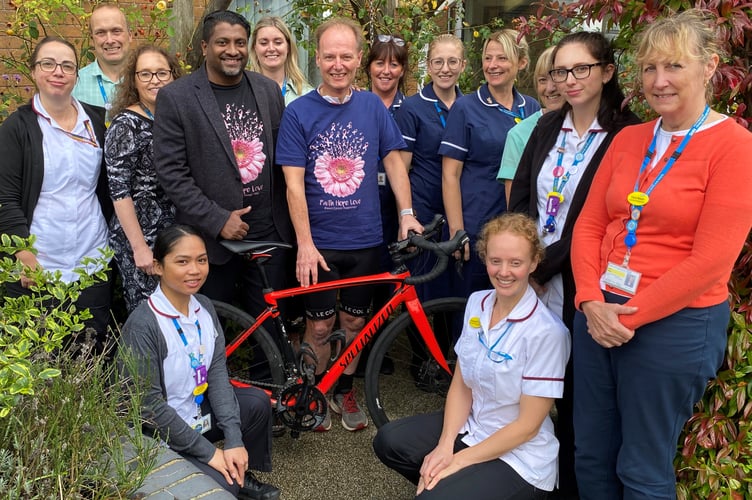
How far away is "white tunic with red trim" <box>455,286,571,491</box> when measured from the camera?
235cm

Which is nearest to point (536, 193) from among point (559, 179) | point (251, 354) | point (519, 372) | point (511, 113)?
point (559, 179)

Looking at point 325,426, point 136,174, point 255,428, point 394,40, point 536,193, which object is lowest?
point 325,426

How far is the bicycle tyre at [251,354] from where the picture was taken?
124 inches

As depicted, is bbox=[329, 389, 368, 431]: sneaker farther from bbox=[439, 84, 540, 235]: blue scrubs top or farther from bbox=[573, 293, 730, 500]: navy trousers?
bbox=[573, 293, 730, 500]: navy trousers

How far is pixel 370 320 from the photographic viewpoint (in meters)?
3.33

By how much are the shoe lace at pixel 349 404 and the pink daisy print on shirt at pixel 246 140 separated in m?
1.29

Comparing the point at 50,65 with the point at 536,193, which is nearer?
the point at 536,193

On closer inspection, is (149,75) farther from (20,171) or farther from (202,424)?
(202,424)

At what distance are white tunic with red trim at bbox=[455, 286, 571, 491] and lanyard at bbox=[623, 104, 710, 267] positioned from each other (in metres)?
0.43

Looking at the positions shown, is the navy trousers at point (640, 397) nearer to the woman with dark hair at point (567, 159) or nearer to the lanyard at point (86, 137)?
the woman with dark hair at point (567, 159)

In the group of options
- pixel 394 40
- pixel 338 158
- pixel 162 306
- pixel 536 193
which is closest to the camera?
pixel 162 306

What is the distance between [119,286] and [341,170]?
1532 millimetres

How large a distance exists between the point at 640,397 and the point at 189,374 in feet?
5.37

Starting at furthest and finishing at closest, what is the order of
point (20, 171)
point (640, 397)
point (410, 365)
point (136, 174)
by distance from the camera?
point (410, 365) → point (136, 174) → point (20, 171) → point (640, 397)
